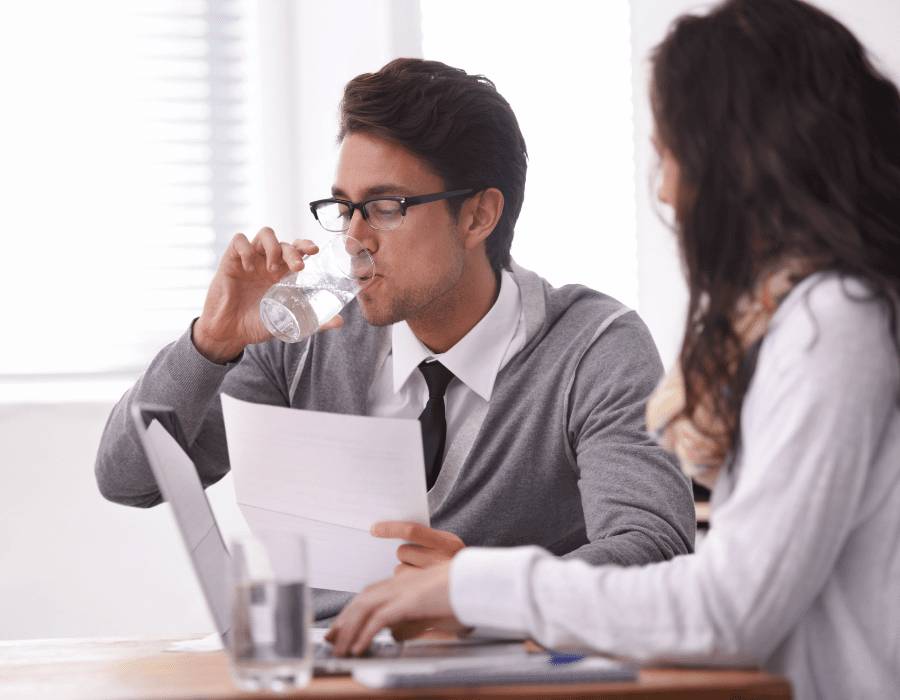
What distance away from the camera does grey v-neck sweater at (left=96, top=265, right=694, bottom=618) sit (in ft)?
4.93

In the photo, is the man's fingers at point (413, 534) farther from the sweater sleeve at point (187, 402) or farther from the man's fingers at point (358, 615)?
the sweater sleeve at point (187, 402)

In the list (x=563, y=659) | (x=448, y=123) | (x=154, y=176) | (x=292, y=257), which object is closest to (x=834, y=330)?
(x=563, y=659)

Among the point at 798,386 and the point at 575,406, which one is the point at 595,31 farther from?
the point at 798,386

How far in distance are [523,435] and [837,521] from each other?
79 cm

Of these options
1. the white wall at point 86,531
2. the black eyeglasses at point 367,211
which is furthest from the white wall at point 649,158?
the black eyeglasses at point 367,211

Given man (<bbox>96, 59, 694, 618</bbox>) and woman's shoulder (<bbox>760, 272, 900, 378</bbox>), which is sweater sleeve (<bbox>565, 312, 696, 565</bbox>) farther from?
woman's shoulder (<bbox>760, 272, 900, 378</bbox>)

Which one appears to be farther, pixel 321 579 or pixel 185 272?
pixel 185 272

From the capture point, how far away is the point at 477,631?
3.71ft

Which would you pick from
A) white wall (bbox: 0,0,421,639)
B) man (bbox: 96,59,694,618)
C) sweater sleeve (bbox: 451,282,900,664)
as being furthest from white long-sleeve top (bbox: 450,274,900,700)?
white wall (bbox: 0,0,421,639)

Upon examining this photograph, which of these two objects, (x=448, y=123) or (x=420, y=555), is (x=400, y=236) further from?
(x=420, y=555)

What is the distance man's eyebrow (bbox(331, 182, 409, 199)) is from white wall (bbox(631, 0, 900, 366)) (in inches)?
53.2

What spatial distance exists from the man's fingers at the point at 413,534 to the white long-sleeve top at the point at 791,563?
267mm

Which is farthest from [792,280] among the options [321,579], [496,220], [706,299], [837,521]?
[496,220]

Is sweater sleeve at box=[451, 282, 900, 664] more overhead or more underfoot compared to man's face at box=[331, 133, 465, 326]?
more underfoot
